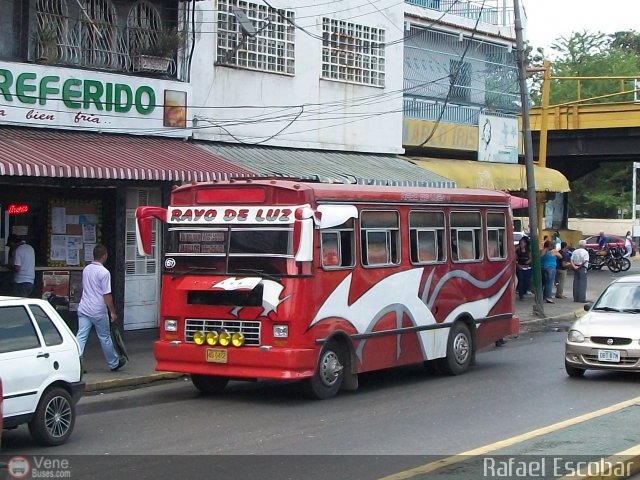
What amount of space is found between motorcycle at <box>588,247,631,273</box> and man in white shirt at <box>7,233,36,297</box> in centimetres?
3115

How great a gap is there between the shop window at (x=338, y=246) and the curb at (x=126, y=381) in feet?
12.2

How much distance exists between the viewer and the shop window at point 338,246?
44.2 feet

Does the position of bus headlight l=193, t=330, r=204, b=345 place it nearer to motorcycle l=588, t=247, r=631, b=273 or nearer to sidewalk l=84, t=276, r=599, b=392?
sidewalk l=84, t=276, r=599, b=392

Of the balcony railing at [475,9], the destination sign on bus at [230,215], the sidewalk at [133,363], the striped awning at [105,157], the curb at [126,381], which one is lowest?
the curb at [126,381]

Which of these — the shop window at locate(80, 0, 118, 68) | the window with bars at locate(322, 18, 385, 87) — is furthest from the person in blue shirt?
the shop window at locate(80, 0, 118, 68)

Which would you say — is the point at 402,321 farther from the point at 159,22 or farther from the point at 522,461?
the point at 159,22

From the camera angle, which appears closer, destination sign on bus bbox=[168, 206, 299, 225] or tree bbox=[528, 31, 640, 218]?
destination sign on bus bbox=[168, 206, 299, 225]

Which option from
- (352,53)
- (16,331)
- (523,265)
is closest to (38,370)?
(16,331)

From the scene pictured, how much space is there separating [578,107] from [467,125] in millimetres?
13966

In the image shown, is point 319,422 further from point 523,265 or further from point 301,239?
point 523,265

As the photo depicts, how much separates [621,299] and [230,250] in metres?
6.38

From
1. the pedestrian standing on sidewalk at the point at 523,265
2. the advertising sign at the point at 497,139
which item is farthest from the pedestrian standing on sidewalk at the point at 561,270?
the advertising sign at the point at 497,139

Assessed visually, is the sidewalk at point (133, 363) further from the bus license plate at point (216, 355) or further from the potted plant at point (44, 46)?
the potted plant at point (44, 46)

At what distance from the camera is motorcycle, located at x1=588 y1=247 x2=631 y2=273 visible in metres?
43.8
